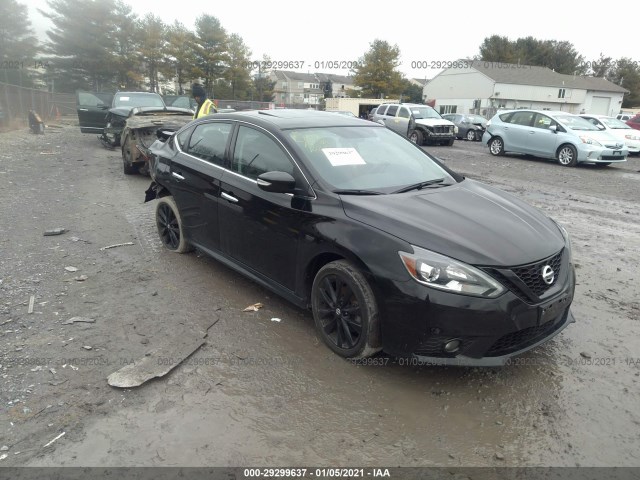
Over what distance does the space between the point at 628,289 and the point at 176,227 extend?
4.93 meters

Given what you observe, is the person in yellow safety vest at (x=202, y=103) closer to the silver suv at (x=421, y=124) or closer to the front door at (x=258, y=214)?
the front door at (x=258, y=214)

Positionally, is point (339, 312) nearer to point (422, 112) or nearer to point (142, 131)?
point (142, 131)

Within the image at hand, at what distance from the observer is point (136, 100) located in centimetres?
1525

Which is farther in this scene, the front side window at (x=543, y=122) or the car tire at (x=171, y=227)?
the front side window at (x=543, y=122)

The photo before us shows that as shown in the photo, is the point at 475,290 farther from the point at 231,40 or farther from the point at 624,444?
the point at 231,40

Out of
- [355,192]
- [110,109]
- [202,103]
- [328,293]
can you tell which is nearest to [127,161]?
[202,103]

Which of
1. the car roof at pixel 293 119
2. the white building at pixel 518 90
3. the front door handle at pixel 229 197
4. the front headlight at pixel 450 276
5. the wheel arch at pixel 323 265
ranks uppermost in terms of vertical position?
the white building at pixel 518 90

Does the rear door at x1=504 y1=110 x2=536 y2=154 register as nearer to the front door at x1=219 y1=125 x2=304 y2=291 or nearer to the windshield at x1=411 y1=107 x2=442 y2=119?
the windshield at x1=411 y1=107 x2=442 y2=119

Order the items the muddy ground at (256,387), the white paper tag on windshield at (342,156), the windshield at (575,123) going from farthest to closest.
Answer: the windshield at (575,123)
the white paper tag on windshield at (342,156)
the muddy ground at (256,387)

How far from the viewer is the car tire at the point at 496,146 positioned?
650 inches

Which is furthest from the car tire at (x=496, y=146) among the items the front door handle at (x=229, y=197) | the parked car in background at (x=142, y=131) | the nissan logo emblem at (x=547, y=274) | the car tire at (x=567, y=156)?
the nissan logo emblem at (x=547, y=274)

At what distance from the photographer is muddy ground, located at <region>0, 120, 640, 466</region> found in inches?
101

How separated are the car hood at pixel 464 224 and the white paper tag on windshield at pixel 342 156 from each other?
1.67 ft

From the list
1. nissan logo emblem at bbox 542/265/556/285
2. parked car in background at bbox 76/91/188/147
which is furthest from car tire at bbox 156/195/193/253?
parked car in background at bbox 76/91/188/147
